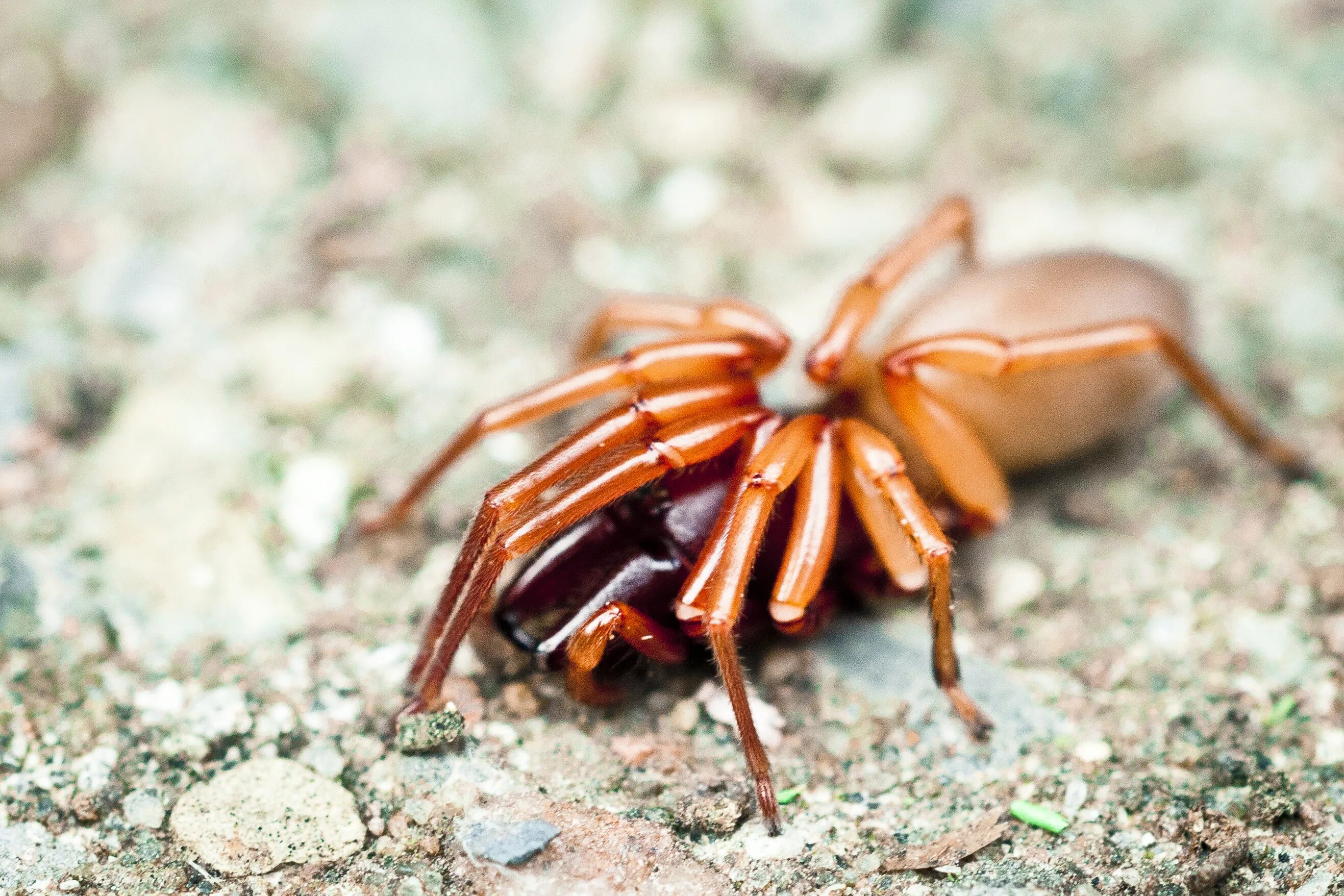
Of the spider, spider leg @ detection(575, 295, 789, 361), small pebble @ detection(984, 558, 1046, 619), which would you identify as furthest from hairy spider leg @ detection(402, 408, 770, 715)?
small pebble @ detection(984, 558, 1046, 619)

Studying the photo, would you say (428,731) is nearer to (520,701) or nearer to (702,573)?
(520,701)

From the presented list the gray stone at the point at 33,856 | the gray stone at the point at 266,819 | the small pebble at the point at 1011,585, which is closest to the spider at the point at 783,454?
the small pebble at the point at 1011,585

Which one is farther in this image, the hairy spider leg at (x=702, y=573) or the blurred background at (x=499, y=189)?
the blurred background at (x=499, y=189)

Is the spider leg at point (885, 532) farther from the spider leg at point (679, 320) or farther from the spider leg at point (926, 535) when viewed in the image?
the spider leg at point (679, 320)

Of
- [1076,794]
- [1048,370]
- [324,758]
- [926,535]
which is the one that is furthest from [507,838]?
[1048,370]

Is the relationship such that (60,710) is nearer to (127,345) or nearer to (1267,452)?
(127,345)

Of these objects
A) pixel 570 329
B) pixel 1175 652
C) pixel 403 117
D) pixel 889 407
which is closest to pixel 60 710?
pixel 570 329

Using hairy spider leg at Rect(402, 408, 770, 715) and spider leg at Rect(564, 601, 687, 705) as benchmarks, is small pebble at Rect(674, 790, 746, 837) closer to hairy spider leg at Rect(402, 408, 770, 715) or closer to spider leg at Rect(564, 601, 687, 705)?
spider leg at Rect(564, 601, 687, 705)
